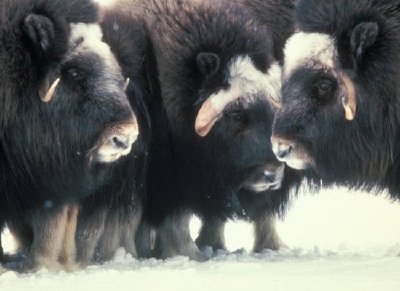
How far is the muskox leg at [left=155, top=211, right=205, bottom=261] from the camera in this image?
7.67m

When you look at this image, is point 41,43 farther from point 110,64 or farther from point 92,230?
point 92,230

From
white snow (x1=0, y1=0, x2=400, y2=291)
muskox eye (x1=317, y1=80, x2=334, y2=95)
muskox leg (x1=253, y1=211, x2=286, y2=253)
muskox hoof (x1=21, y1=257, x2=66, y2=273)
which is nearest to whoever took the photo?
white snow (x1=0, y1=0, x2=400, y2=291)

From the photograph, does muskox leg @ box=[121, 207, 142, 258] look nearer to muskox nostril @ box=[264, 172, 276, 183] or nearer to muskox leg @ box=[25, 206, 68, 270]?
muskox leg @ box=[25, 206, 68, 270]

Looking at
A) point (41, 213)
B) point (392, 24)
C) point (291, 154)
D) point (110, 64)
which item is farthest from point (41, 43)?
point (392, 24)

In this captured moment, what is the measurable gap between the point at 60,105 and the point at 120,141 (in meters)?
0.40

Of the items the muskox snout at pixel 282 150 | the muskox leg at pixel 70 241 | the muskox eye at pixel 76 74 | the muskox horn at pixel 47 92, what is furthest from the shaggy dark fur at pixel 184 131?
the muskox horn at pixel 47 92

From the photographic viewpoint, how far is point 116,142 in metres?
6.78

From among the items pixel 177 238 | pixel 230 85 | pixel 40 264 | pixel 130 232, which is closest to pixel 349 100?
pixel 230 85

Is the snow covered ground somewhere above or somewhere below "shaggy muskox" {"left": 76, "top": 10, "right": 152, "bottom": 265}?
below

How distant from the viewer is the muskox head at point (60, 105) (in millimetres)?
6797

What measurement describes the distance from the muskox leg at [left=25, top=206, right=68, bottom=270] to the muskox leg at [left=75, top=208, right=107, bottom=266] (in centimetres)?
40

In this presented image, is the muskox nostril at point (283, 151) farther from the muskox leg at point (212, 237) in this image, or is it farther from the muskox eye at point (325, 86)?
the muskox leg at point (212, 237)

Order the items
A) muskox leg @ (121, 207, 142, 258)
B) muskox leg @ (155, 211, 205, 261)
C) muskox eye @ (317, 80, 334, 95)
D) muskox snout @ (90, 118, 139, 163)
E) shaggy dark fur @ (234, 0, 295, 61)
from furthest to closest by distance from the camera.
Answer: shaggy dark fur @ (234, 0, 295, 61)
muskox leg @ (155, 211, 205, 261)
muskox leg @ (121, 207, 142, 258)
muskox eye @ (317, 80, 334, 95)
muskox snout @ (90, 118, 139, 163)

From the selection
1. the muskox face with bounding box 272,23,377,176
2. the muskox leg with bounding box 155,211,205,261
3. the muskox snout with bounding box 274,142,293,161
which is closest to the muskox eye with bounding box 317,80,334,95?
the muskox face with bounding box 272,23,377,176
